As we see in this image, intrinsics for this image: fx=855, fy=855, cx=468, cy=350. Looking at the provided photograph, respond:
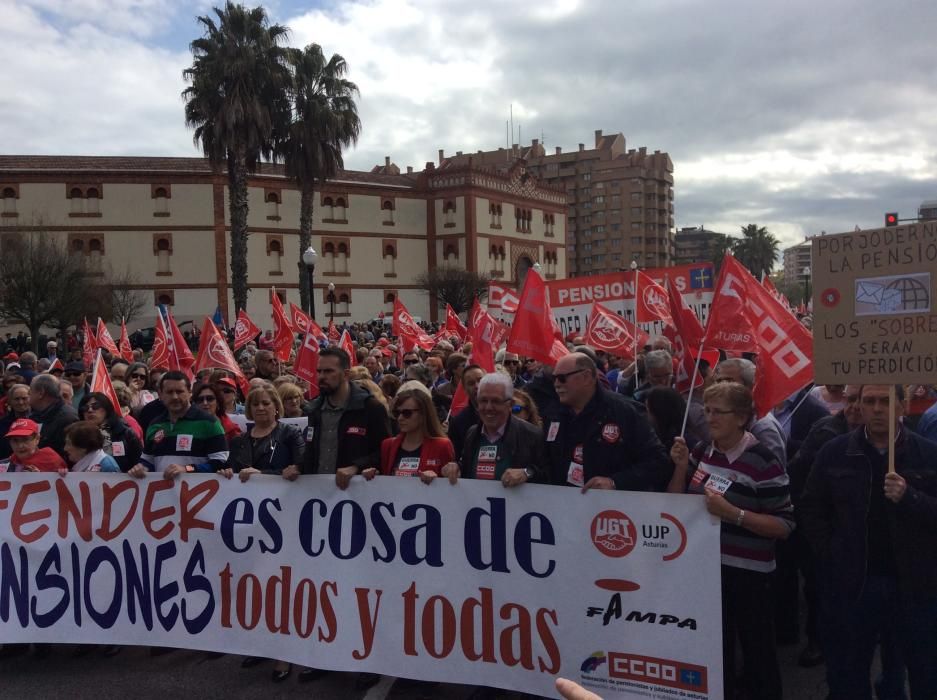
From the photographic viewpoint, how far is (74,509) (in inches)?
210

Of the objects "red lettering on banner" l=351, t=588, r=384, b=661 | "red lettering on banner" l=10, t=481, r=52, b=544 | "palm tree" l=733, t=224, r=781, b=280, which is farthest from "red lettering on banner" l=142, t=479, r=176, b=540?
"palm tree" l=733, t=224, r=781, b=280

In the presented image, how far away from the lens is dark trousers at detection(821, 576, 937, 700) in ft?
12.1

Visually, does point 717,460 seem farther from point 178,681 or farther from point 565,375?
point 178,681

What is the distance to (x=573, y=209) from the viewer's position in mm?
107000

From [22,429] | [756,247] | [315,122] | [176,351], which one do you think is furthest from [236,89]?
[756,247]

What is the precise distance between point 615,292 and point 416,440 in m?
6.36

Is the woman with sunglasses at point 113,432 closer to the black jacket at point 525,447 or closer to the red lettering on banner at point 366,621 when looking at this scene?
the red lettering on banner at point 366,621

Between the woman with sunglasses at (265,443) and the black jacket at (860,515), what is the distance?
3.08 metres

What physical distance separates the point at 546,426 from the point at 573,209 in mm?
104532

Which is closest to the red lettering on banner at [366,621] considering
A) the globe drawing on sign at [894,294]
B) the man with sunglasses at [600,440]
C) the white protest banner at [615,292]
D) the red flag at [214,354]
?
the man with sunglasses at [600,440]

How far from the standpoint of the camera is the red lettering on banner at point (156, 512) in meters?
5.21

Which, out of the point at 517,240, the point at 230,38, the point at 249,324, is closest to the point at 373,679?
the point at 249,324

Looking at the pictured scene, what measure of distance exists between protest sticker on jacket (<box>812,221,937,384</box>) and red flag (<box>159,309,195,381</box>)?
26.1 feet

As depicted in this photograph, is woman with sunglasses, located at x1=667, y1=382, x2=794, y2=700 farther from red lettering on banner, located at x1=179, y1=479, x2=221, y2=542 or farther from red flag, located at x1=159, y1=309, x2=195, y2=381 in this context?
red flag, located at x1=159, y1=309, x2=195, y2=381
